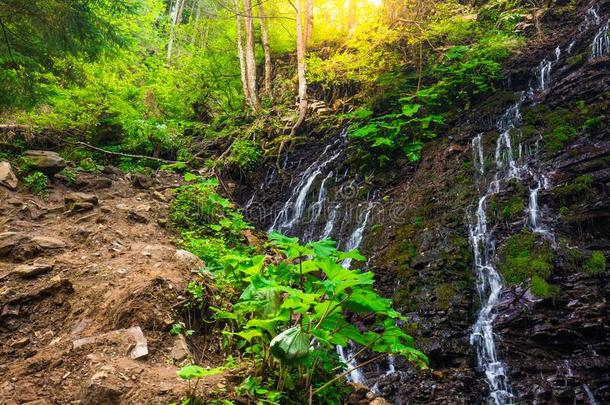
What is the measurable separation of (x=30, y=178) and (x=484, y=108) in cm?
1056

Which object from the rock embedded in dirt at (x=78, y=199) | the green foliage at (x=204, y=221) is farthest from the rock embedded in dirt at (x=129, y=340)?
the rock embedded in dirt at (x=78, y=199)

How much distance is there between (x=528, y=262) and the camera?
6281mm

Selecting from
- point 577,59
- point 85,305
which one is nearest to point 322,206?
point 85,305

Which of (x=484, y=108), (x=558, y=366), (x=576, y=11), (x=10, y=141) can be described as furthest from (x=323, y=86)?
(x=558, y=366)

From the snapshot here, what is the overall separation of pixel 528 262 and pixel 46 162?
9.41 m

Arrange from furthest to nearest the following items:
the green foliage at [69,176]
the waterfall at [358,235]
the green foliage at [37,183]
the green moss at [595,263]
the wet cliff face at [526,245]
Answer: the waterfall at [358,235], the green foliage at [69,176], the green foliage at [37,183], the green moss at [595,263], the wet cliff face at [526,245]

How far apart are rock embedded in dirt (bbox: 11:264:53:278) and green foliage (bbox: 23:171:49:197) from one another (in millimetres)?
3382

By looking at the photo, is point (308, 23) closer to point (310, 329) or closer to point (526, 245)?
point (526, 245)

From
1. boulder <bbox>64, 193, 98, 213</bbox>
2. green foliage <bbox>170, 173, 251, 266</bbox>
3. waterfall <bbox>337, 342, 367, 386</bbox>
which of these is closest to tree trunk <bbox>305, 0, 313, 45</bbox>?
green foliage <bbox>170, 173, 251, 266</bbox>

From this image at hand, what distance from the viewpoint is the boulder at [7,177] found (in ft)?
22.7

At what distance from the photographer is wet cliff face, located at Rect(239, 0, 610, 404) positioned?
5402mm

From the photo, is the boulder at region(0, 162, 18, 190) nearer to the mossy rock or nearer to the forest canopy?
the forest canopy

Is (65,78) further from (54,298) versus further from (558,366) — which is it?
(558,366)

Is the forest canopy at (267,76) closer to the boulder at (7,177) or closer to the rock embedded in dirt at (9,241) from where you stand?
the boulder at (7,177)
